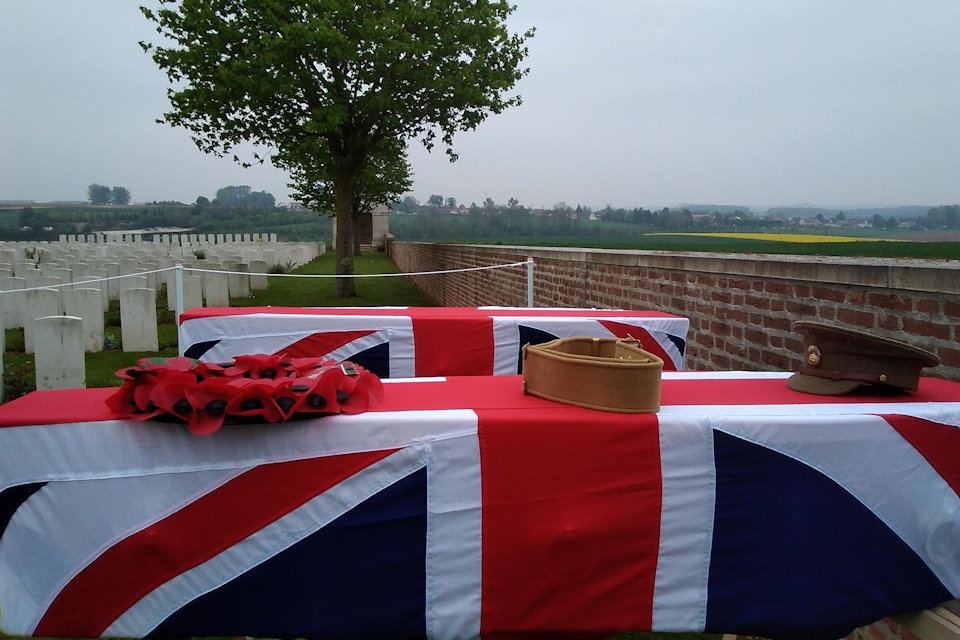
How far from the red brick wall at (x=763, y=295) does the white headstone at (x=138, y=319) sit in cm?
481

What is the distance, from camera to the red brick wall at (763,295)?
2639 millimetres

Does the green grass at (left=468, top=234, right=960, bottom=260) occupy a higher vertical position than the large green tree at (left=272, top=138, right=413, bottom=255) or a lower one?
lower

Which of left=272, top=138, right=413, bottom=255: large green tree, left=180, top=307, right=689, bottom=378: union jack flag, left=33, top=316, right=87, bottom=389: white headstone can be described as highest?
left=272, top=138, right=413, bottom=255: large green tree

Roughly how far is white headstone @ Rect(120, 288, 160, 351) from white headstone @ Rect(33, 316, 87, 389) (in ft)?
7.12

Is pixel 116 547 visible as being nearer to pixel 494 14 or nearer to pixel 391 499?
pixel 391 499

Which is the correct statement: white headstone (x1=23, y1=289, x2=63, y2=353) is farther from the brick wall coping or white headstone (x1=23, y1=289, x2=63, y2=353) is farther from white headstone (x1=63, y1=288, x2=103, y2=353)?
the brick wall coping

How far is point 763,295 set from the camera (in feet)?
12.6

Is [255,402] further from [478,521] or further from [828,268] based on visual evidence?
[828,268]

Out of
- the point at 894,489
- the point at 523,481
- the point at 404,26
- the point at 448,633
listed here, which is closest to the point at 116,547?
the point at 448,633

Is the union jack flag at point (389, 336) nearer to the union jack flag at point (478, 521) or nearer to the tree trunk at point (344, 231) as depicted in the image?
the union jack flag at point (478, 521)

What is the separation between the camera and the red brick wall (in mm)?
2639

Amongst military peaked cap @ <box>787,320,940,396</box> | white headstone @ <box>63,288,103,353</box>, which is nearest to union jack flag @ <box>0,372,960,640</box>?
military peaked cap @ <box>787,320,940,396</box>

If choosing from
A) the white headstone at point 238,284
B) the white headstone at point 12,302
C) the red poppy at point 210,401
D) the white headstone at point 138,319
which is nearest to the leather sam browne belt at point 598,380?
the red poppy at point 210,401

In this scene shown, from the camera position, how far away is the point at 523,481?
1951mm
